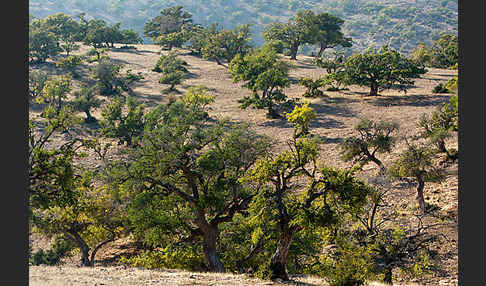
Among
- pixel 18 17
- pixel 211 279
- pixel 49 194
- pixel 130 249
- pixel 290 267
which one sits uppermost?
pixel 18 17

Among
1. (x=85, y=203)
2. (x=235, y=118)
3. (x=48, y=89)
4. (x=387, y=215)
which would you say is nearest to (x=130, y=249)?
(x=85, y=203)

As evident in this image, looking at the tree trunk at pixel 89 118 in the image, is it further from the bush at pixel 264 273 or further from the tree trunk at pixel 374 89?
the bush at pixel 264 273

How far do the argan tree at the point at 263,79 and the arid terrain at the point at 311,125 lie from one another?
161 centimetres

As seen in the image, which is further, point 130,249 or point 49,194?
point 130,249

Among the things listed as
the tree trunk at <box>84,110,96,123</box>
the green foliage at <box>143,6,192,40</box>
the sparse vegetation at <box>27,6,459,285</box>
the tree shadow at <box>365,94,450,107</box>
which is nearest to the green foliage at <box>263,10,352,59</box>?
the green foliage at <box>143,6,192,40</box>

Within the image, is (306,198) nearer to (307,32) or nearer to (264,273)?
(264,273)

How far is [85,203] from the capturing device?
21.0m

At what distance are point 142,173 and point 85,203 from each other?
601 centimetres

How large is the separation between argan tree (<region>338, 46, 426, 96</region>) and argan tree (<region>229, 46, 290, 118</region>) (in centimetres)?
661

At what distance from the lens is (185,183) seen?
62.5 ft

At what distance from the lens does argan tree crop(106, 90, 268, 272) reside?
16.6 metres

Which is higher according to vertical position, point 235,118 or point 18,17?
point 18,17

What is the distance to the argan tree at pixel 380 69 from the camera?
4122 cm

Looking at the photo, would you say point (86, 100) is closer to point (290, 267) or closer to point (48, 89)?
point (48, 89)
